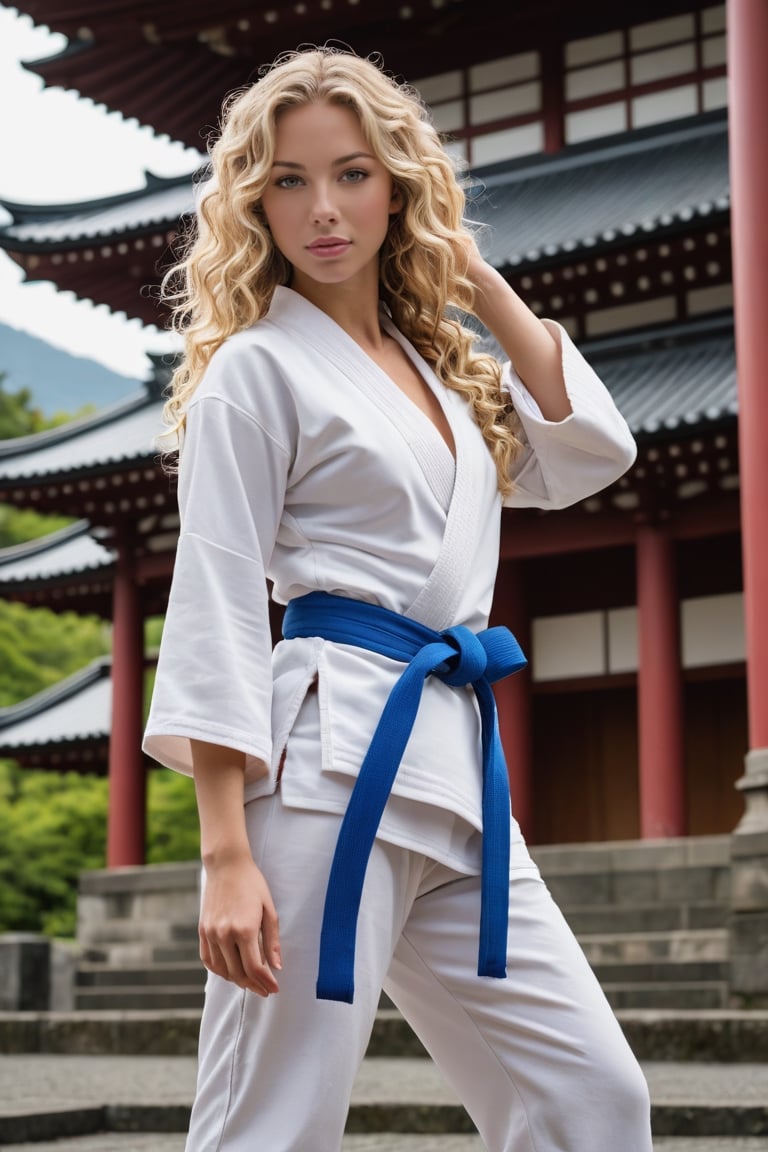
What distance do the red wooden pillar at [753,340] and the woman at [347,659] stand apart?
7.47 metres

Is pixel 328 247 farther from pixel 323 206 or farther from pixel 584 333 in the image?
pixel 584 333

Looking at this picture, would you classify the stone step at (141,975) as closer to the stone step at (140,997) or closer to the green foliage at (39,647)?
the stone step at (140,997)

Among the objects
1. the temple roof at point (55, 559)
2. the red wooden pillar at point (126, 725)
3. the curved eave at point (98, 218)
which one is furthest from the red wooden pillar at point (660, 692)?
the temple roof at point (55, 559)

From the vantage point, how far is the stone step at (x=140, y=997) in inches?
416

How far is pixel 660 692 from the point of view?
11.3 m

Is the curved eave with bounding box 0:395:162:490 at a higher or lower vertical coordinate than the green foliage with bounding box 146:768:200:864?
higher

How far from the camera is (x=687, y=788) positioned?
1309 cm

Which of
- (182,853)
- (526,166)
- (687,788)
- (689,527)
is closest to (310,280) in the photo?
(689,527)

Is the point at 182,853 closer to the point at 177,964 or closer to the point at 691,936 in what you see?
the point at 177,964

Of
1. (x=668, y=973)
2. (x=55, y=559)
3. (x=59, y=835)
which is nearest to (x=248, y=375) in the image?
(x=668, y=973)

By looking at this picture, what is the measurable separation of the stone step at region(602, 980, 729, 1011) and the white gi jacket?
6.90 meters

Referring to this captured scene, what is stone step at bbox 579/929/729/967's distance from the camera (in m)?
9.04

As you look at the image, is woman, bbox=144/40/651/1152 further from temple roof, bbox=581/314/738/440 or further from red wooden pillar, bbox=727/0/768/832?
temple roof, bbox=581/314/738/440

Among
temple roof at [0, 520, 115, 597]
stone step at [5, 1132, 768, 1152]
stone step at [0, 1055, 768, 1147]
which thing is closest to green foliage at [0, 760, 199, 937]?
temple roof at [0, 520, 115, 597]
